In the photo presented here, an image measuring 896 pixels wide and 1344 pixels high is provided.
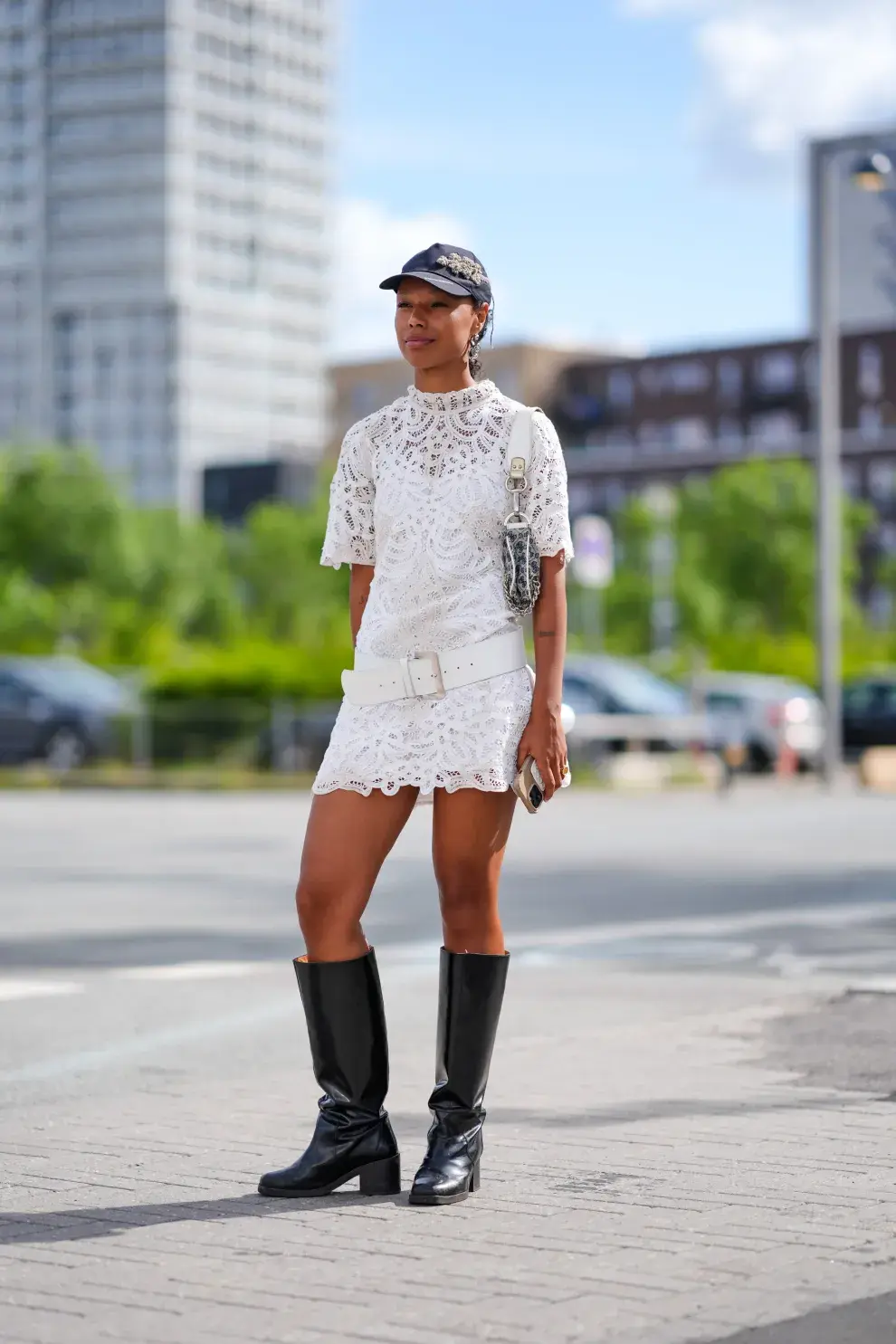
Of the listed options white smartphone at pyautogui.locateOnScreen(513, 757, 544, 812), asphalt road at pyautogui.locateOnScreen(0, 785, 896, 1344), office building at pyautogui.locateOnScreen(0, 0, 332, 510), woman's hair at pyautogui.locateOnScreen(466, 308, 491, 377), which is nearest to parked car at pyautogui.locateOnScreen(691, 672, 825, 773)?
asphalt road at pyautogui.locateOnScreen(0, 785, 896, 1344)

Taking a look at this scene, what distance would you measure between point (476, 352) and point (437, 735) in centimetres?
91

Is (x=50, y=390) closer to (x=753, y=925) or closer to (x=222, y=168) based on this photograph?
(x=222, y=168)

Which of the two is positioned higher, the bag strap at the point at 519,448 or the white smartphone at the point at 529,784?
the bag strap at the point at 519,448

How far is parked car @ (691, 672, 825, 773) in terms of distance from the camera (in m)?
37.9

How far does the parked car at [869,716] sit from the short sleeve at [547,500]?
1439 inches

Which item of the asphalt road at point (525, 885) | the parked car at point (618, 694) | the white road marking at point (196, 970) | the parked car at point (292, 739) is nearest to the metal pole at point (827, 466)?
the parked car at point (618, 694)

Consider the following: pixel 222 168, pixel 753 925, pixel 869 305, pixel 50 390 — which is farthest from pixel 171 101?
pixel 753 925

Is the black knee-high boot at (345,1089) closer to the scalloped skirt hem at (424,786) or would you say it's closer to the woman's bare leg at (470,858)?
the woman's bare leg at (470,858)

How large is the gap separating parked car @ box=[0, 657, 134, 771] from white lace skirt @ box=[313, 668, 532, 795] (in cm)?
2855

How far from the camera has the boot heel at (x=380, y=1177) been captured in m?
5.25

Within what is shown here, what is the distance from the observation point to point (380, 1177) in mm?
5262

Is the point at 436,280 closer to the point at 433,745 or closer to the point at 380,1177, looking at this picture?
the point at 433,745

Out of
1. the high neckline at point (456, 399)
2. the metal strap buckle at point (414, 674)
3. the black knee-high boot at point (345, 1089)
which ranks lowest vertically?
the black knee-high boot at point (345, 1089)

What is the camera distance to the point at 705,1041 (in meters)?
7.97
